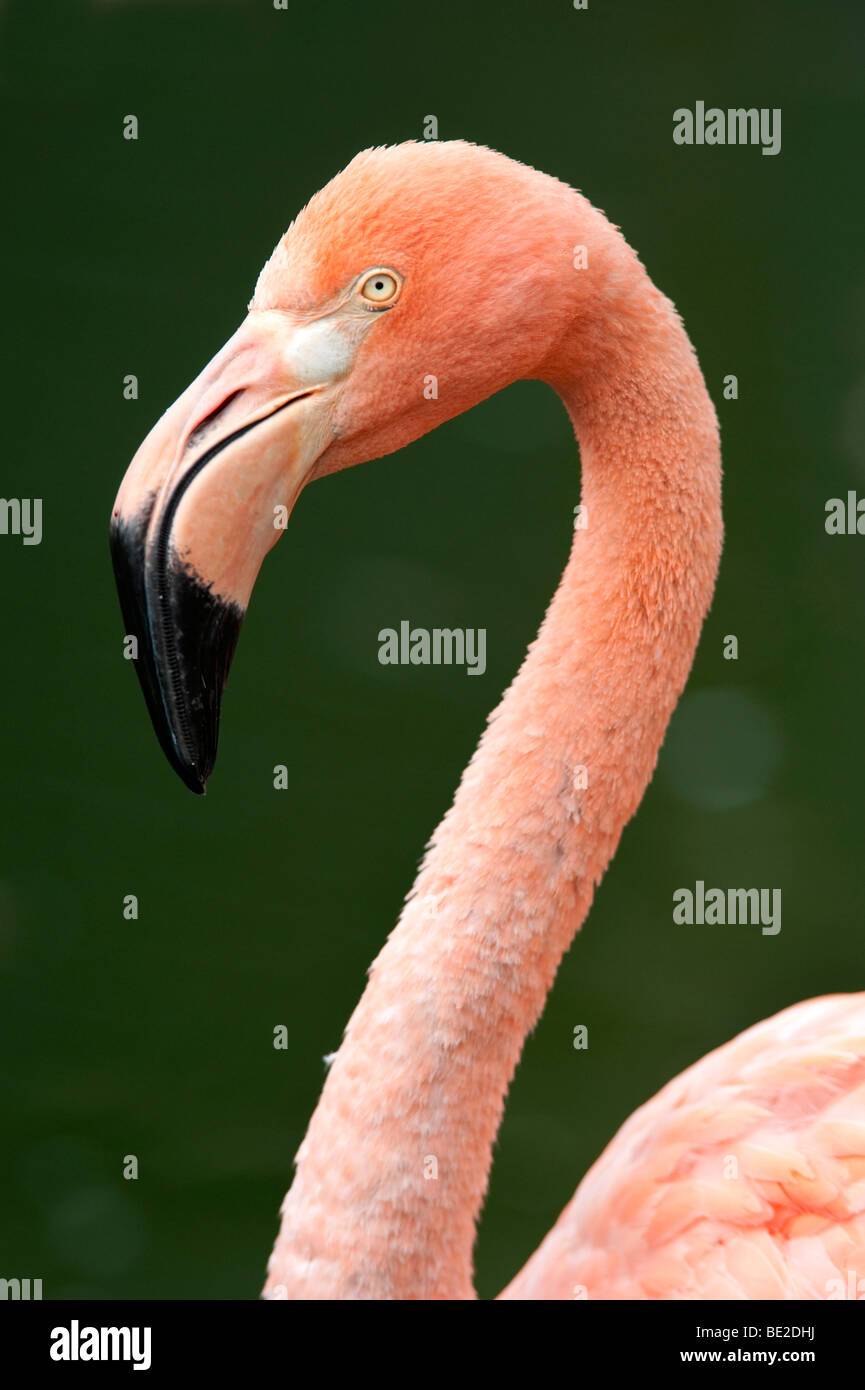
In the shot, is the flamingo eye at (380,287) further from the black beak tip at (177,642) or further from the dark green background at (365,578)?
the dark green background at (365,578)

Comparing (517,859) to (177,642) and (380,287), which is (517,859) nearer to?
(177,642)

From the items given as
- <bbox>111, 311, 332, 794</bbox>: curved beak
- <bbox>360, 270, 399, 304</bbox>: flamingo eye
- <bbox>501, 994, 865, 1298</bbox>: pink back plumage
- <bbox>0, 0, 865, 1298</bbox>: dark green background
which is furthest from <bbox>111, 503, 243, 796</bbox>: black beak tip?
<bbox>0, 0, 865, 1298</bbox>: dark green background

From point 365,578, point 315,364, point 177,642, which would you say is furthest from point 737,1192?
point 365,578

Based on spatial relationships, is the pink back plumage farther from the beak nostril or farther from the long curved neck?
the beak nostril

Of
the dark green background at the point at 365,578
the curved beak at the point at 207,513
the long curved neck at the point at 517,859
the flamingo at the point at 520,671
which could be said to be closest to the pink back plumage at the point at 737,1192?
the flamingo at the point at 520,671

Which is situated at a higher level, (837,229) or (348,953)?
(837,229)

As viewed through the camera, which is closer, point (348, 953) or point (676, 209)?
point (348, 953)

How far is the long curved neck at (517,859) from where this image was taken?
161cm

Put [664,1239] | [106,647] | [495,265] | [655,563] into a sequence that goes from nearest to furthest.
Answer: [495,265]
[655,563]
[664,1239]
[106,647]

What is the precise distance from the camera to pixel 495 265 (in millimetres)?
1508

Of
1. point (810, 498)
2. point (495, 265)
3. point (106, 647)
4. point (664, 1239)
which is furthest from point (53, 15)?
point (664, 1239)

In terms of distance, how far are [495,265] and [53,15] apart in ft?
9.95

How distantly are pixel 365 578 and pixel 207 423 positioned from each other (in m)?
2.56

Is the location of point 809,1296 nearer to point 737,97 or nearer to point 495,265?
point 495,265
